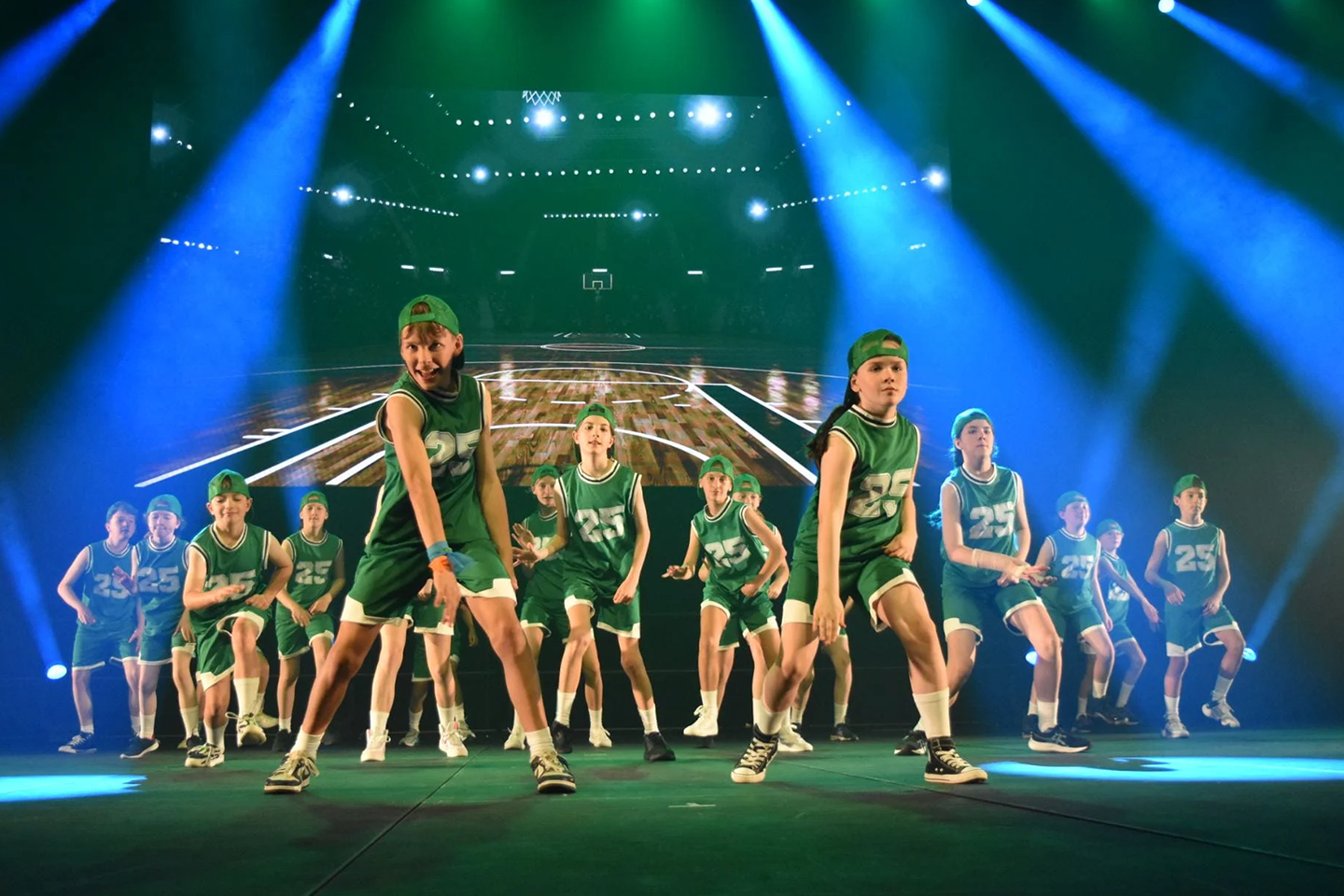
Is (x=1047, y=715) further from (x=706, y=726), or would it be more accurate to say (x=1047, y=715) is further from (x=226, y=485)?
(x=226, y=485)

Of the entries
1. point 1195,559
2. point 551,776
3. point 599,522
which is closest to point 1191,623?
point 1195,559

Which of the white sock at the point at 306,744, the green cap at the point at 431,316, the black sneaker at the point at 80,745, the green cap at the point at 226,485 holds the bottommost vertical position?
the black sneaker at the point at 80,745

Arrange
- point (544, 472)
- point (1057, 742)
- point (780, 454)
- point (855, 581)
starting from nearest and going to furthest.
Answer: point (855, 581)
point (1057, 742)
point (544, 472)
point (780, 454)

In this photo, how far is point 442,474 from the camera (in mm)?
4062

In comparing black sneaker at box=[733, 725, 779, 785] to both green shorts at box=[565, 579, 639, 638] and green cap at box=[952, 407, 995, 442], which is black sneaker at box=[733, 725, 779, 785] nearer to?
green shorts at box=[565, 579, 639, 638]

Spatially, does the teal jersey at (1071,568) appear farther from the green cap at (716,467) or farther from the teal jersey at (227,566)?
the teal jersey at (227,566)

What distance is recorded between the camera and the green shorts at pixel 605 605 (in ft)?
21.4

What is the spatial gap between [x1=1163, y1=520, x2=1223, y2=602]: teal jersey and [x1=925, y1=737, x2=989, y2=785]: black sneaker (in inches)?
199

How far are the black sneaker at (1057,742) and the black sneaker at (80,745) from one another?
20.8 ft

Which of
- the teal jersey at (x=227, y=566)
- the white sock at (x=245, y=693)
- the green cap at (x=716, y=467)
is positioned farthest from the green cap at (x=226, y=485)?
the green cap at (x=716, y=467)

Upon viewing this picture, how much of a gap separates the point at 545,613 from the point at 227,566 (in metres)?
2.31

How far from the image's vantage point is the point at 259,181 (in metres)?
8.74

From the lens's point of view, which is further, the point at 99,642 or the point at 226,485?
the point at 99,642

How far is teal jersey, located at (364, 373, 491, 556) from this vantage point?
4.00 metres
